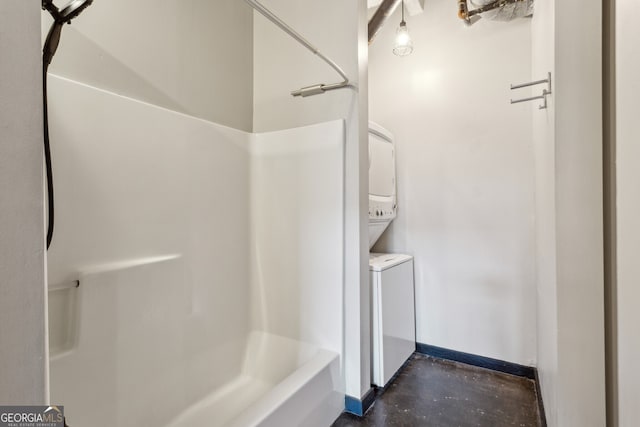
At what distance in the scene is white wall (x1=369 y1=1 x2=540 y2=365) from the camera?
1962 mm

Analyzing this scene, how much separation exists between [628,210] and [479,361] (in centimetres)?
185

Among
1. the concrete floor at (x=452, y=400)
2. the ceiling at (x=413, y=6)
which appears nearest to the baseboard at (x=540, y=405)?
the concrete floor at (x=452, y=400)

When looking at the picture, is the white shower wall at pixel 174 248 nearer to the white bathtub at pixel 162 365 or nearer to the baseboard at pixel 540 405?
the white bathtub at pixel 162 365

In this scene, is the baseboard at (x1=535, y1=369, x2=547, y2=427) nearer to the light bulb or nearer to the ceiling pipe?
the light bulb

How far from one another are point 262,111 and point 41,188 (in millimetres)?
1705

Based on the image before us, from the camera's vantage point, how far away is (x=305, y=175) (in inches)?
69.5

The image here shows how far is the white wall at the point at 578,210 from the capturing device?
826 millimetres

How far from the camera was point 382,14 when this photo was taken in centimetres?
207

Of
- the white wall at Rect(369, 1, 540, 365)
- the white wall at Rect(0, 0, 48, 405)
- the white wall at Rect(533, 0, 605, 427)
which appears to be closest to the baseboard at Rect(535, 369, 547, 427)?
the white wall at Rect(369, 1, 540, 365)

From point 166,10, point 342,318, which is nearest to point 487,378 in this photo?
point 342,318

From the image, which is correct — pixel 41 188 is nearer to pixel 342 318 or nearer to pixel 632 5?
pixel 632 5

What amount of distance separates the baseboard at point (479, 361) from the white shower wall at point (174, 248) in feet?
3.39

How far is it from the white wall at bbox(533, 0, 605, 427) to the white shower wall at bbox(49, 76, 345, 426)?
3.19ft

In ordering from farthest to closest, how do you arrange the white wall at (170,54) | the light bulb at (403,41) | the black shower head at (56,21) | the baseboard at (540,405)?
the light bulb at (403,41), the baseboard at (540,405), the white wall at (170,54), the black shower head at (56,21)
